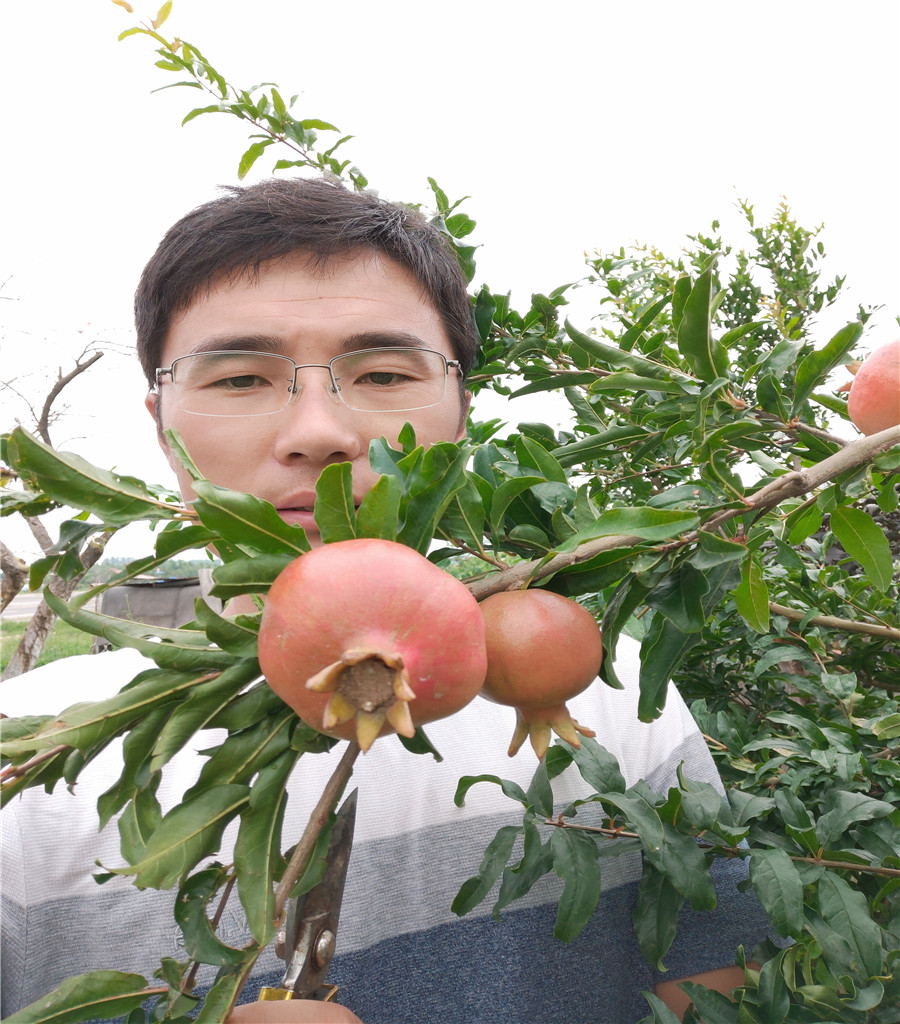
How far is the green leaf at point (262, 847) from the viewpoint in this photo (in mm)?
507

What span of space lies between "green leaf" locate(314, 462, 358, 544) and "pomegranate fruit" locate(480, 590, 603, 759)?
136 mm

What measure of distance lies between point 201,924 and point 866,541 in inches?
27.0

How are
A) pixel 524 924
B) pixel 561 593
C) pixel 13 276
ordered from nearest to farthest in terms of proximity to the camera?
pixel 561 593
pixel 524 924
pixel 13 276

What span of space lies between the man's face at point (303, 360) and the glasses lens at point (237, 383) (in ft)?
0.05

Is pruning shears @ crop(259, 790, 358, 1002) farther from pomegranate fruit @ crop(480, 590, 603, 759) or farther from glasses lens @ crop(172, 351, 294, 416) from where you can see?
glasses lens @ crop(172, 351, 294, 416)

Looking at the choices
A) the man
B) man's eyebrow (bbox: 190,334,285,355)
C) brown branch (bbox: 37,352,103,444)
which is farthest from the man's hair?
brown branch (bbox: 37,352,103,444)

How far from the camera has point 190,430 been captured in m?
1.14

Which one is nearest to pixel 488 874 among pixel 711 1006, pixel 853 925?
pixel 711 1006

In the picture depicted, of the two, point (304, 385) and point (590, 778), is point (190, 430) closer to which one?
point (304, 385)

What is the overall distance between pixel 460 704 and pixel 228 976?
0.92 ft

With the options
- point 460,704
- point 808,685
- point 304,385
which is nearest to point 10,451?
point 460,704

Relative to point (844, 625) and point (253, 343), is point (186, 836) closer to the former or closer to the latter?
point (253, 343)

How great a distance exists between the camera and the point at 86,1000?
22.0 inches

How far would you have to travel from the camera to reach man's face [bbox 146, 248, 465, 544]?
1.05 m
